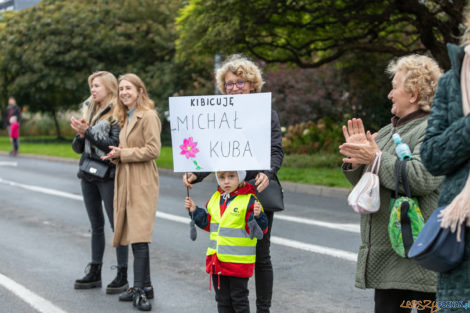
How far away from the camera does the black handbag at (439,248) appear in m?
2.24

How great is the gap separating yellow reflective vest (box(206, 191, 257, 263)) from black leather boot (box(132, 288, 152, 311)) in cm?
140

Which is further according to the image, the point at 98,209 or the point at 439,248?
the point at 98,209

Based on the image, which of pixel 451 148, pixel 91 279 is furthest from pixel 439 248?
pixel 91 279

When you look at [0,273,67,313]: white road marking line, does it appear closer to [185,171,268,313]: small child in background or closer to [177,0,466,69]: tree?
[185,171,268,313]: small child in background

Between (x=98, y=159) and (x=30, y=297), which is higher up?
(x=98, y=159)

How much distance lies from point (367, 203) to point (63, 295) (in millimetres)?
3393

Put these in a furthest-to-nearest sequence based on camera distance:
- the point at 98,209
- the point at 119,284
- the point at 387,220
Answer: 1. the point at 98,209
2. the point at 119,284
3. the point at 387,220

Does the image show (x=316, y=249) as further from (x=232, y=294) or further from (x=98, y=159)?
(x=232, y=294)

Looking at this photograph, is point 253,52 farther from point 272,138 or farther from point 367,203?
point 367,203

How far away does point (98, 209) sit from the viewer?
5.66 metres

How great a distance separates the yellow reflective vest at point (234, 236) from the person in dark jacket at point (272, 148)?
9.4 inches

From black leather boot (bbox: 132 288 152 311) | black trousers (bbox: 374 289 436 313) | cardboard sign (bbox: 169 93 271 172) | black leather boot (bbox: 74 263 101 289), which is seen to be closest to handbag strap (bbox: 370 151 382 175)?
black trousers (bbox: 374 289 436 313)

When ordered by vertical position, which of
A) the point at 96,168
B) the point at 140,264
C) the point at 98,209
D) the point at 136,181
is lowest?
the point at 140,264

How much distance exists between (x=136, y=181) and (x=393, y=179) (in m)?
2.68
